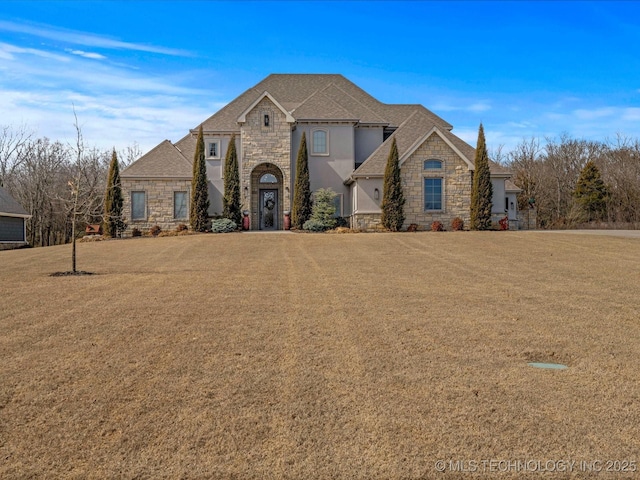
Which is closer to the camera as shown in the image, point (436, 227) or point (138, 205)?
point (436, 227)

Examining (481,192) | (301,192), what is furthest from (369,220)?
(481,192)

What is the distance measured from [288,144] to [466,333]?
25.6 meters

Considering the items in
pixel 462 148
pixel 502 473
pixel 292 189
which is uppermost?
pixel 462 148

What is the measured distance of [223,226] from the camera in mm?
30094

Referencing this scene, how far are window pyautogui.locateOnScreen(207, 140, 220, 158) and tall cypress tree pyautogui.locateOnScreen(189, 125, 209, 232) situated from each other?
2017mm

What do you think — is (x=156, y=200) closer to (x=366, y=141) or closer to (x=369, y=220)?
(x=369, y=220)

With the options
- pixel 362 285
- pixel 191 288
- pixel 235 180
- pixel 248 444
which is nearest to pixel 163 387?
pixel 248 444

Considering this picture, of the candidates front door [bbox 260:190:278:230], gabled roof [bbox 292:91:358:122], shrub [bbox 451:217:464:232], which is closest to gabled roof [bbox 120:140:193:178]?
front door [bbox 260:190:278:230]

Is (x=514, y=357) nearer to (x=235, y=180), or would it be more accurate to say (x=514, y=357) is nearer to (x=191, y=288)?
(x=191, y=288)

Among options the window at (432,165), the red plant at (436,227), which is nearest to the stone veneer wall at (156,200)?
the window at (432,165)

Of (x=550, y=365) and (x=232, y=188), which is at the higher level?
(x=232, y=188)

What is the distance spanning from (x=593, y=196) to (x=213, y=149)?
1073 inches

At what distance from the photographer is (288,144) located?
3241 centimetres

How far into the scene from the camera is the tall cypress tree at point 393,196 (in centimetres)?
2897
